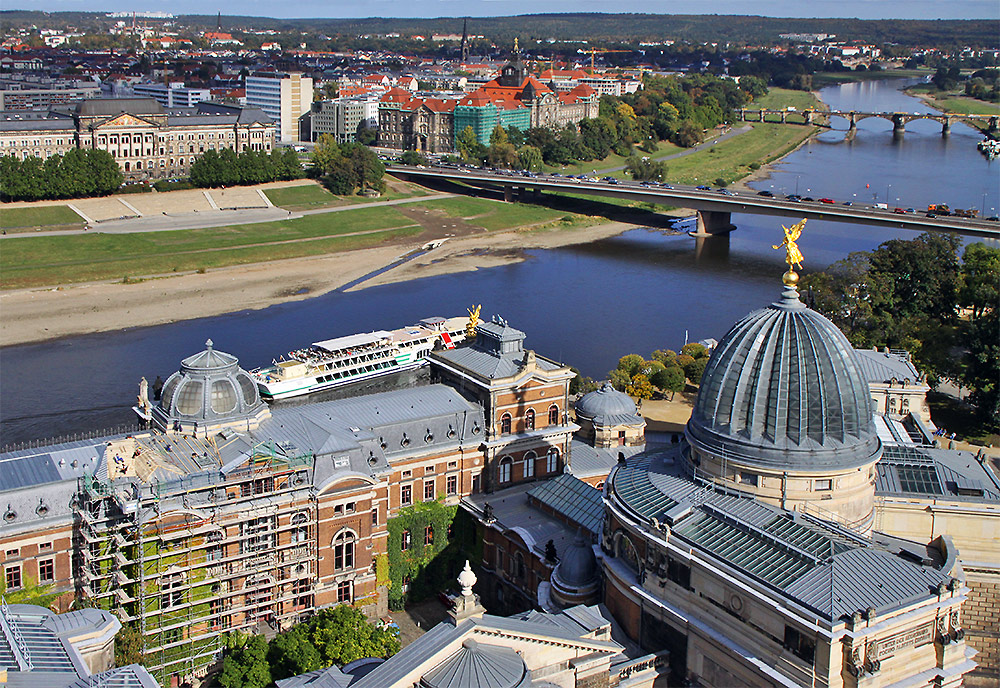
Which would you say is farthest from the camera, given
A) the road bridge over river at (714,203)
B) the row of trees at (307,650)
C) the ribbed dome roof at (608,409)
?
the road bridge over river at (714,203)

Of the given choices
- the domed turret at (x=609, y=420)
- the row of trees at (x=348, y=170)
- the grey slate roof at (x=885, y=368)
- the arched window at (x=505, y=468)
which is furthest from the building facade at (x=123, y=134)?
the grey slate roof at (x=885, y=368)

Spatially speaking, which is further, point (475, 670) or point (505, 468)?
point (505, 468)

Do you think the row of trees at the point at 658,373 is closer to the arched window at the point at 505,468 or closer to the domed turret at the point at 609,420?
the domed turret at the point at 609,420

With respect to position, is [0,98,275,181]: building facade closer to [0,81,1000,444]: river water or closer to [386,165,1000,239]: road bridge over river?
[386,165,1000,239]: road bridge over river

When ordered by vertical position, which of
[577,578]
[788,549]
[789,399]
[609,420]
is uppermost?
[789,399]

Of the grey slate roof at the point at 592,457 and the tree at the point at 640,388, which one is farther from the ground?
the grey slate roof at the point at 592,457

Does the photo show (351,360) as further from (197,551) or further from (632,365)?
(197,551)

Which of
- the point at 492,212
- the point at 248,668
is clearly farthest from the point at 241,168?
the point at 248,668

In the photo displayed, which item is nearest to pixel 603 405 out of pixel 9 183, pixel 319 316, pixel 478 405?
pixel 478 405
